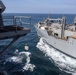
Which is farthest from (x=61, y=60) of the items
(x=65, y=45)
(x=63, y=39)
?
(x=63, y=39)

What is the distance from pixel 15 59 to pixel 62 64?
314 inches

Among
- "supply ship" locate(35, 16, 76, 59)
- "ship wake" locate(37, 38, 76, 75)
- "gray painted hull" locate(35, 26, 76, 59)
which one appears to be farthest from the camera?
"supply ship" locate(35, 16, 76, 59)

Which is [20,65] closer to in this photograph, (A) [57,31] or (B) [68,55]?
(B) [68,55]

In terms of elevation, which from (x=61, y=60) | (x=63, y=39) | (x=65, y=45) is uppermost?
(x=63, y=39)

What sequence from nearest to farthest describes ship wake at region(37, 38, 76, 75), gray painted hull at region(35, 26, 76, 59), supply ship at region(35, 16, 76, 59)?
ship wake at region(37, 38, 76, 75) → gray painted hull at region(35, 26, 76, 59) → supply ship at region(35, 16, 76, 59)

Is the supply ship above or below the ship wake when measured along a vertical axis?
above

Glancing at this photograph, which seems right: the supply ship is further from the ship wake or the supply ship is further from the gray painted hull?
the ship wake

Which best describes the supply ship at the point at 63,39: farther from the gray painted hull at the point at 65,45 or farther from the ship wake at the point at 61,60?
the ship wake at the point at 61,60

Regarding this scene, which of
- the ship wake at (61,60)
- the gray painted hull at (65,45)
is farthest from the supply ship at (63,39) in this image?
the ship wake at (61,60)

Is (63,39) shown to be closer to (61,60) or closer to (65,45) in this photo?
(65,45)

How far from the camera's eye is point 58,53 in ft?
132

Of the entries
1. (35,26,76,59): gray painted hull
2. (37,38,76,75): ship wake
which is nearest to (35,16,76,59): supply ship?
(35,26,76,59): gray painted hull

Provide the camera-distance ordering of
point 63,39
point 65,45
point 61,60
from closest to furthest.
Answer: point 61,60 < point 65,45 < point 63,39

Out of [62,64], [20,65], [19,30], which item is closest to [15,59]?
[20,65]
